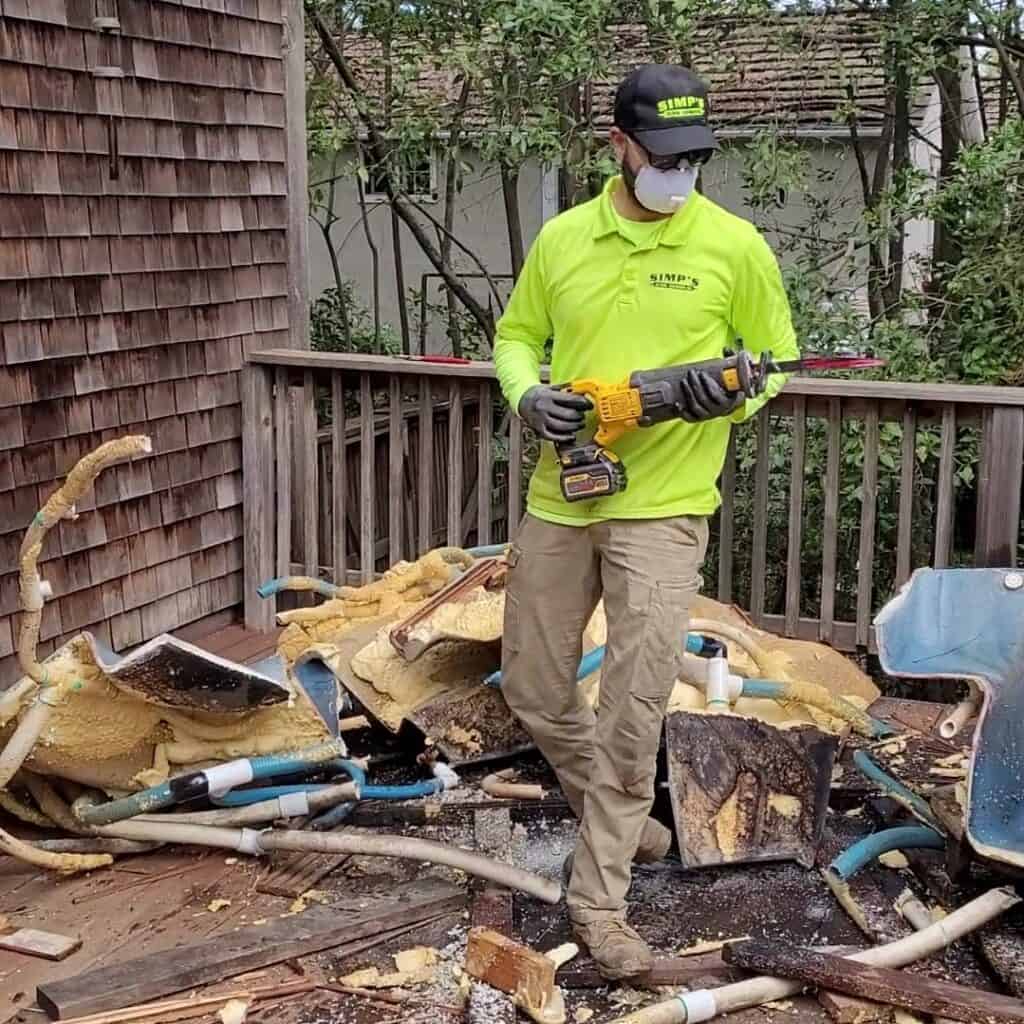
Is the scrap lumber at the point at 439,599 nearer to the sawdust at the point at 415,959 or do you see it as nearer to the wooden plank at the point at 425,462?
the wooden plank at the point at 425,462

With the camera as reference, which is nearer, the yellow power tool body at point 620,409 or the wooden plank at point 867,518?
the yellow power tool body at point 620,409

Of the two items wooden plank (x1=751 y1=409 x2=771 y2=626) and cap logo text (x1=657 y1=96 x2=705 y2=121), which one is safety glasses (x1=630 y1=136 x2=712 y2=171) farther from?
wooden plank (x1=751 y1=409 x2=771 y2=626)

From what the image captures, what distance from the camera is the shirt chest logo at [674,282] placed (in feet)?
9.41

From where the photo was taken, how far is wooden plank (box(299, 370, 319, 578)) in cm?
568

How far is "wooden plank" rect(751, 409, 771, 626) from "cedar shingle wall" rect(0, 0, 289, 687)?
7.54 ft

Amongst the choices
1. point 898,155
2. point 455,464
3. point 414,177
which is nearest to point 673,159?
point 455,464

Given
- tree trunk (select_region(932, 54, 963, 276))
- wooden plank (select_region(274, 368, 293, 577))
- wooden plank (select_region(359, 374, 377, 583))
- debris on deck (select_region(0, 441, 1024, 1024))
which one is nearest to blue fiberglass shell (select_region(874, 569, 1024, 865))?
debris on deck (select_region(0, 441, 1024, 1024))

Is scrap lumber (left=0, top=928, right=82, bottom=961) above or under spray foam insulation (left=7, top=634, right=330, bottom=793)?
under

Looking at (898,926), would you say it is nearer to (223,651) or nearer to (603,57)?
(223,651)

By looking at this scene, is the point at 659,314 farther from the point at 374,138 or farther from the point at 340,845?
the point at 374,138

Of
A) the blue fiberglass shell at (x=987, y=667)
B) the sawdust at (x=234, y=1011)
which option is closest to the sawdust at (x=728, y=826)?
the blue fiberglass shell at (x=987, y=667)

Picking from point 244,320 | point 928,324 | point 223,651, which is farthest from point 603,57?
point 223,651

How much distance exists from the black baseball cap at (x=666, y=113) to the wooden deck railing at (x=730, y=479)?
1.99 m

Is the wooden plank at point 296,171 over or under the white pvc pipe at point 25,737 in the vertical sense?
over
